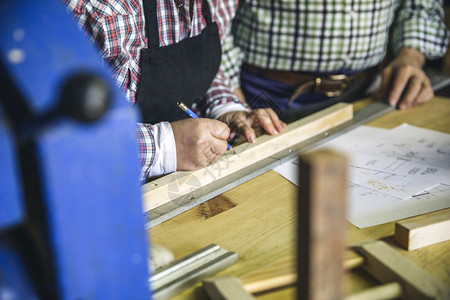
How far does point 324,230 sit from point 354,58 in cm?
167

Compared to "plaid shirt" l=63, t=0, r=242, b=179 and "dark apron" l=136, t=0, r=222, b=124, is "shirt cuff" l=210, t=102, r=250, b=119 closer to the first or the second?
"dark apron" l=136, t=0, r=222, b=124

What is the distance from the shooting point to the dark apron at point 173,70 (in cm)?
143

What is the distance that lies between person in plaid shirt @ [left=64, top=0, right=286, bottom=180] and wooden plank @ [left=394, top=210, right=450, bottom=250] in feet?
1.69

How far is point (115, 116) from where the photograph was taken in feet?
1.87

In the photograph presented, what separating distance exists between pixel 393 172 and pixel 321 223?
2.53 feet

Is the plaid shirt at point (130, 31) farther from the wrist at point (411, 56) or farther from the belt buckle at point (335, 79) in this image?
the wrist at point (411, 56)

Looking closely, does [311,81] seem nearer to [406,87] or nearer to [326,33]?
[326,33]

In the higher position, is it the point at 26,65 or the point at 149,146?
the point at 26,65

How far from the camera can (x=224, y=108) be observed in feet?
5.30

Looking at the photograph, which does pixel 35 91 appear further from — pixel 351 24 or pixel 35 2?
pixel 351 24

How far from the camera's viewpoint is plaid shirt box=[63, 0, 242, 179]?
127 cm

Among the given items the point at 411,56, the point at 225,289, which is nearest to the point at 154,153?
the point at 225,289

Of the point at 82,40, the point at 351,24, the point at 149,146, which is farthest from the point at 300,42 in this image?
the point at 82,40

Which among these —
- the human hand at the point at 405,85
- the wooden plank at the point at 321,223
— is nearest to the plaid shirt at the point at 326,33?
the human hand at the point at 405,85
